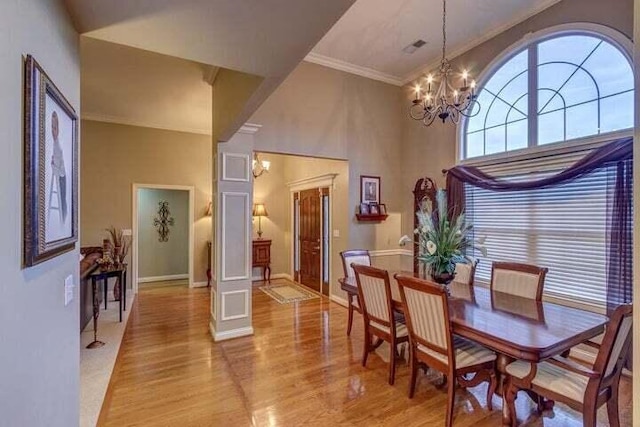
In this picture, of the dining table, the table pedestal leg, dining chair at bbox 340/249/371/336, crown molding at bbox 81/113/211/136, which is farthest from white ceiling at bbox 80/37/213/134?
the dining table

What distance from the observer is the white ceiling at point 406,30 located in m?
3.61

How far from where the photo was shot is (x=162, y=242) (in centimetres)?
712

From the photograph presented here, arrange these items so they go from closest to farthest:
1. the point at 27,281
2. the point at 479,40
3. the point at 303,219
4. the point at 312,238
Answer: the point at 27,281
the point at 479,40
the point at 312,238
the point at 303,219

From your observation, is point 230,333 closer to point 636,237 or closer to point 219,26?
point 219,26

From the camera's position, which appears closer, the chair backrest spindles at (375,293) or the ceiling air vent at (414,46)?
the chair backrest spindles at (375,293)

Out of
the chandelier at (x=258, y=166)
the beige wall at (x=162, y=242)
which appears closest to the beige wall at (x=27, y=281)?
the chandelier at (x=258, y=166)

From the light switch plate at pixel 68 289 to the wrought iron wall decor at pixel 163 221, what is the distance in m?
6.11

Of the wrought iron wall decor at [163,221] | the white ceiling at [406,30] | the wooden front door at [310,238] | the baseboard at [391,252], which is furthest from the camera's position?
the wrought iron wall decor at [163,221]

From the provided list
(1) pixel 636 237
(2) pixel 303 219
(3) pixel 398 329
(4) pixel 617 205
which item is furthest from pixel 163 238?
(1) pixel 636 237

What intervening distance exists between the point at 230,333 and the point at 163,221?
4.37 meters

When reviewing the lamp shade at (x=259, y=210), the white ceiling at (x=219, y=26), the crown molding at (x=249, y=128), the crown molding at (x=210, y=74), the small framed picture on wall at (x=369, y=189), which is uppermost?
the crown molding at (x=210, y=74)

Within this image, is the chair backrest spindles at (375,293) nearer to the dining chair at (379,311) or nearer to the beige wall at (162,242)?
the dining chair at (379,311)

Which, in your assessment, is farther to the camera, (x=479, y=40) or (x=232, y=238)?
(x=479, y=40)

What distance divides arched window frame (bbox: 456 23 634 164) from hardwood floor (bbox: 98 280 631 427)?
225 cm
